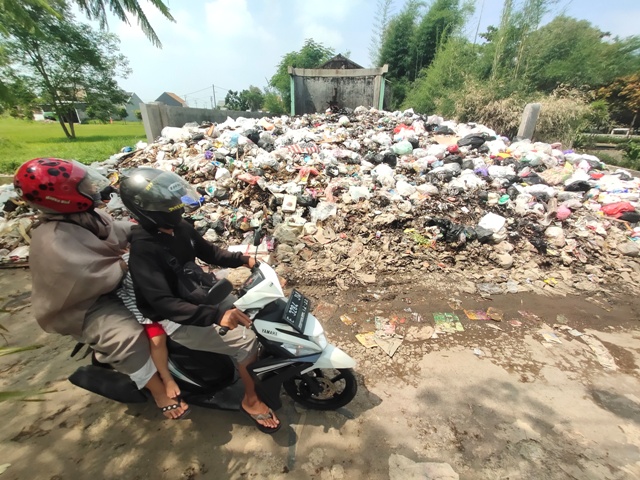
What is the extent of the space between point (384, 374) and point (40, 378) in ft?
9.08

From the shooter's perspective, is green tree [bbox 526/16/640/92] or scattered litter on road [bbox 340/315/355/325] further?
green tree [bbox 526/16/640/92]

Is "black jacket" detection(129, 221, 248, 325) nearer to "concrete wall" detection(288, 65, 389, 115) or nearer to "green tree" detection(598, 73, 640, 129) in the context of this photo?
"concrete wall" detection(288, 65, 389, 115)

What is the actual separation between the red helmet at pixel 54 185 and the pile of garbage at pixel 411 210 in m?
2.37

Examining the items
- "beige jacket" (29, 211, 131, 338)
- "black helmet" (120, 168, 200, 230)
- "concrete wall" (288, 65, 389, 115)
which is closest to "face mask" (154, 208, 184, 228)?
"black helmet" (120, 168, 200, 230)

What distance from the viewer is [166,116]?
27.2ft

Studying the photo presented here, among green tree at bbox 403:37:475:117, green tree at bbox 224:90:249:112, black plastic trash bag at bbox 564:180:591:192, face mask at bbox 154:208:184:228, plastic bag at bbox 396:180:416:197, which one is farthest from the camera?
Answer: green tree at bbox 224:90:249:112

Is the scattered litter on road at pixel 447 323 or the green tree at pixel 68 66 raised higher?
the green tree at pixel 68 66

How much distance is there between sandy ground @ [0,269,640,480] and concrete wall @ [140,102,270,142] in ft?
21.5

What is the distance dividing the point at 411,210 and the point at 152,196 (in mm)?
3793

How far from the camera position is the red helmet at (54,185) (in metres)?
1.44

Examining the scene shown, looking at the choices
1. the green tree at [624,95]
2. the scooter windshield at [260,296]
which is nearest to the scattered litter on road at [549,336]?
the scooter windshield at [260,296]

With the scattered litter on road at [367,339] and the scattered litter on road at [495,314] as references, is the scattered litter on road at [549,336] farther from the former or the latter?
the scattered litter on road at [367,339]

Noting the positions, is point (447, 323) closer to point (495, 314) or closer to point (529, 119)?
point (495, 314)

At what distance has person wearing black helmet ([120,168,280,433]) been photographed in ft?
4.98
